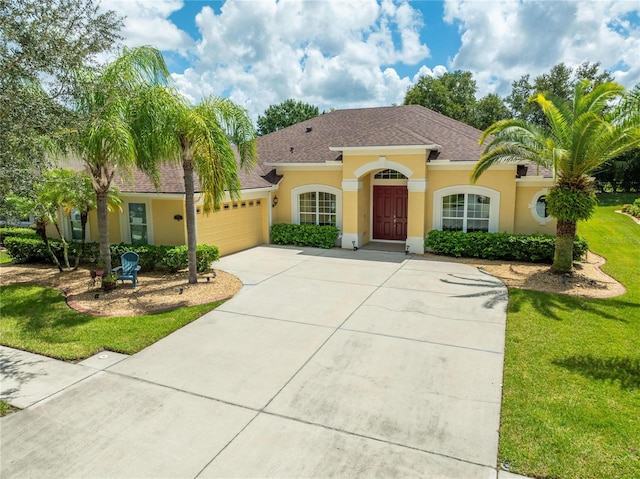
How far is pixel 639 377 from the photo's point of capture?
671 centimetres

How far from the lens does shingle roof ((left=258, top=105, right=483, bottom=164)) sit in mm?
17219

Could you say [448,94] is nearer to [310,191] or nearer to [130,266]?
[310,191]

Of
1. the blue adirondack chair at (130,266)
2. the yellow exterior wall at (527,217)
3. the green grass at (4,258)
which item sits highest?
the yellow exterior wall at (527,217)

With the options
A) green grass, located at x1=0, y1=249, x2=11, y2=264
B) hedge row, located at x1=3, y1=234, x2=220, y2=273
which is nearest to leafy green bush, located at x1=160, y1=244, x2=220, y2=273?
hedge row, located at x1=3, y1=234, x2=220, y2=273

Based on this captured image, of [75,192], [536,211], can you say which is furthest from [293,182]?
[536,211]

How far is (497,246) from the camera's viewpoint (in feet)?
51.3

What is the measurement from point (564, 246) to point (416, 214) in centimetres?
566

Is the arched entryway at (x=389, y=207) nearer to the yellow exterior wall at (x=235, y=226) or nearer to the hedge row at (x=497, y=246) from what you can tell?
the hedge row at (x=497, y=246)

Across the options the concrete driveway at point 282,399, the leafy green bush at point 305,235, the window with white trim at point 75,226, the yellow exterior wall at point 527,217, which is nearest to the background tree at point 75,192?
the window with white trim at point 75,226

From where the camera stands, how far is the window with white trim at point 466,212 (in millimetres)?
16875

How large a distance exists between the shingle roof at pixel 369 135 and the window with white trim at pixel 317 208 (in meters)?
1.64

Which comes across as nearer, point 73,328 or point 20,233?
point 73,328

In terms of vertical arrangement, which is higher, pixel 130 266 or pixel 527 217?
pixel 527 217

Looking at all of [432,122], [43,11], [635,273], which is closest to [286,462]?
[43,11]
